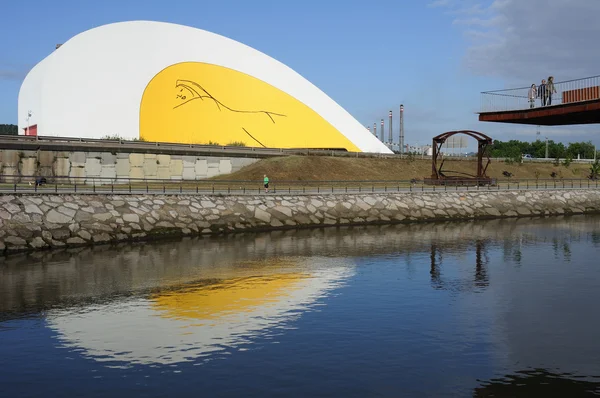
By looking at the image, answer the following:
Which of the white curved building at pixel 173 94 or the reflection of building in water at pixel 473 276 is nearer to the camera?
the reflection of building in water at pixel 473 276

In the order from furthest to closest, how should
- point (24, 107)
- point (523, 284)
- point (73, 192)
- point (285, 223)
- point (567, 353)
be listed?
point (24, 107)
point (285, 223)
point (73, 192)
point (523, 284)
point (567, 353)

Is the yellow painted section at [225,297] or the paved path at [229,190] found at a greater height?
the paved path at [229,190]

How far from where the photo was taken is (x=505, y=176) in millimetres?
77125

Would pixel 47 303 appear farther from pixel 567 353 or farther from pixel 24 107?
pixel 24 107

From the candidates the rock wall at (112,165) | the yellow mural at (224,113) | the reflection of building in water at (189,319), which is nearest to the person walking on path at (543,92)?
the reflection of building in water at (189,319)

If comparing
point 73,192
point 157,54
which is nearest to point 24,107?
point 157,54

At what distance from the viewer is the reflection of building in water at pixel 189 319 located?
1745cm

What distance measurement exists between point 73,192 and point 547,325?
29178mm

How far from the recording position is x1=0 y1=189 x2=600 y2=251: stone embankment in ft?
117

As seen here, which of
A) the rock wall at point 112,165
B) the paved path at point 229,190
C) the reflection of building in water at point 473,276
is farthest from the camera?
the rock wall at point 112,165

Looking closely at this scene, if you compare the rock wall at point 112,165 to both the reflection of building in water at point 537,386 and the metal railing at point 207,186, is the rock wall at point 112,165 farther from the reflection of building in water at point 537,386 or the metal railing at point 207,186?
the reflection of building in water at point 537,386

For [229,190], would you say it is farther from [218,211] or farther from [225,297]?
[225,297]

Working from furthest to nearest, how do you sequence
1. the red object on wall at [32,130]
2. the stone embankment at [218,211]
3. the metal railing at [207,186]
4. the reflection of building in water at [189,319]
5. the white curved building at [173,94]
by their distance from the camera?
the red object on wall at [32,130] < the white curved building at [173,94] < the metal railing at [207,186] < the stone embankment at [218,211] < the reflection of building in water at [189,319]

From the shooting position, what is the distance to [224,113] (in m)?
73.2
